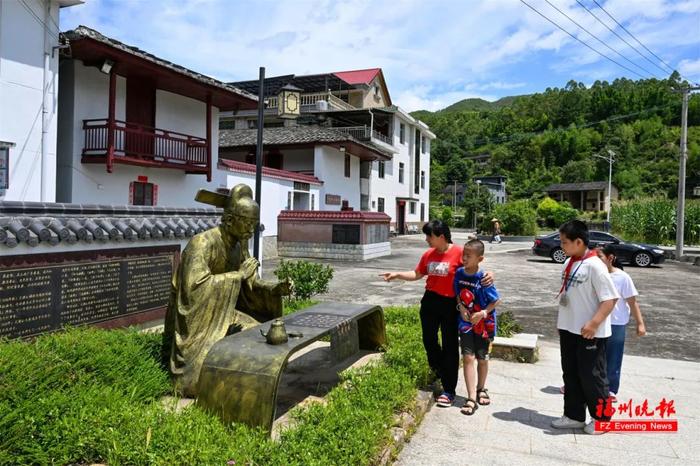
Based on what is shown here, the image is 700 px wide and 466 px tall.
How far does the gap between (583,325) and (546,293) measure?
9288 mm

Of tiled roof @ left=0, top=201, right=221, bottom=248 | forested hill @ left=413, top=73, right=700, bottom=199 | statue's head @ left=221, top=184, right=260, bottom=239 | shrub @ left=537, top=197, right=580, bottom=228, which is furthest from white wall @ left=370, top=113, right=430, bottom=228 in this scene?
forested hill @ left=413, top=73, right=700, bottom=199

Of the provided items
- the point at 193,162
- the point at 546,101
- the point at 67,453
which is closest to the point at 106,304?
the point at 67,453

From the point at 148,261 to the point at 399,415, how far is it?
4.89m

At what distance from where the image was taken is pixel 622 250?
19891 mm

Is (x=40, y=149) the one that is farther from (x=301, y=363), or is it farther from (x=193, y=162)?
(x=301, y=363)

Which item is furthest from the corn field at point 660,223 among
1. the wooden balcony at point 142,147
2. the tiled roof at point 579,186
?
the tiled roof at point 579,186

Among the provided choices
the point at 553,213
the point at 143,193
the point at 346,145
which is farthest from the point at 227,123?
the point at 553,213

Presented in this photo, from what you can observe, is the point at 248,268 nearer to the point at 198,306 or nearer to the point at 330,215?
the point at 198,306

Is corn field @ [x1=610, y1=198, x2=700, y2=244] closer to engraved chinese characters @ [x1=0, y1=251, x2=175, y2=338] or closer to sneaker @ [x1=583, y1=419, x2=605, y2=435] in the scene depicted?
sneaker @ [x1=583, y1=419, x2=605, y2=435]

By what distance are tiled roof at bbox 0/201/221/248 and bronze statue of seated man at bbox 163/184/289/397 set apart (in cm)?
235

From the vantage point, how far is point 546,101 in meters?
103

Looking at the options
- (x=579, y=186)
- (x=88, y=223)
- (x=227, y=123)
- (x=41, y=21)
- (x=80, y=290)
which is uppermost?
(x=227, y=123)

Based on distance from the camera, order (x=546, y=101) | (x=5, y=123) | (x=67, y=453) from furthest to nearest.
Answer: (x=546, y=101)
(x=5, y=123)
(x=67, y=453)

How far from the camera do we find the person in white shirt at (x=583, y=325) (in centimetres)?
401
